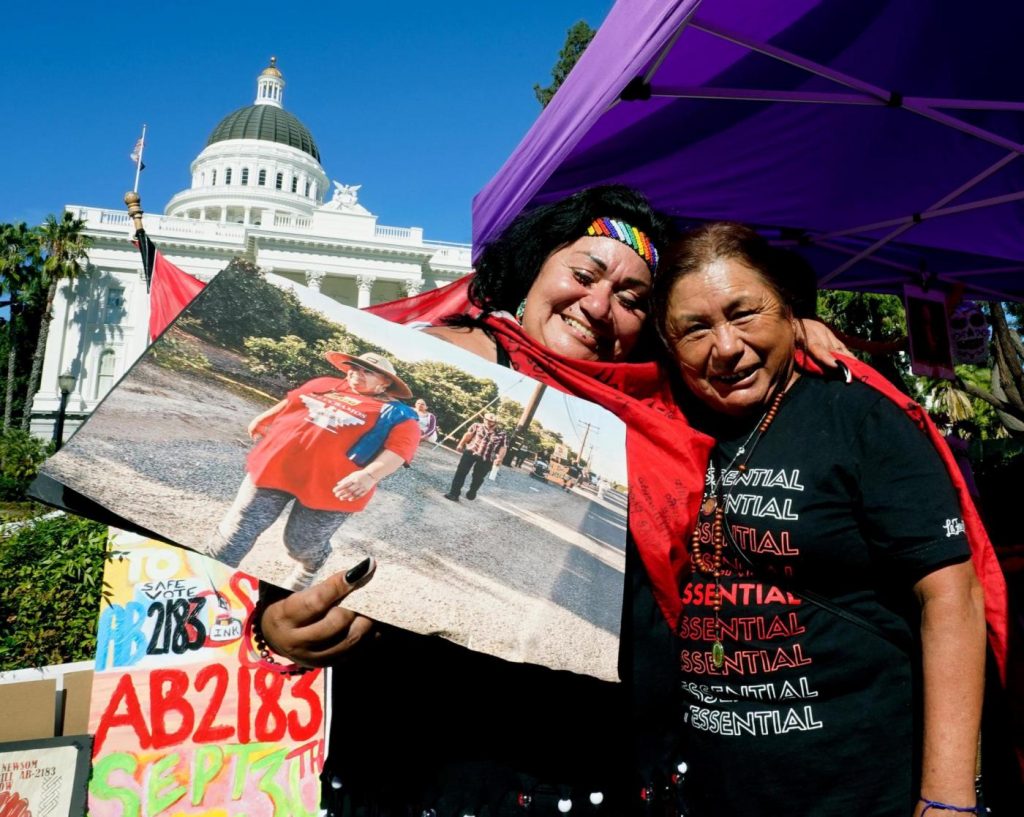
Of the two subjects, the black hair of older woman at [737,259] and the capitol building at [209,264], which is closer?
the black hair of older woman at [737,259]

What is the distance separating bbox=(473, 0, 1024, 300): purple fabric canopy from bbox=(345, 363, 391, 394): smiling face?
1.36 metres

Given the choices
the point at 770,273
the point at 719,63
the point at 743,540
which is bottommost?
the point at 743,540

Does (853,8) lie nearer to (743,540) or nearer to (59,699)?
(743,540)

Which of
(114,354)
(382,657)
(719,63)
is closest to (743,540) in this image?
(382,657)

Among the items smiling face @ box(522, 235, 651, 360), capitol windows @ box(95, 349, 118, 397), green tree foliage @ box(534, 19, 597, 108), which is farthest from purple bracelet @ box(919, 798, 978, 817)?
capitol windows @ box(95, 349, 118, 397)

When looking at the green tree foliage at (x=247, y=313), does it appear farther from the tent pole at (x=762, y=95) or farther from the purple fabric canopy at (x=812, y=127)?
the tent pole at (x=762, y=95)

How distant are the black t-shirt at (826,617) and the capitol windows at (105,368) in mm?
50974

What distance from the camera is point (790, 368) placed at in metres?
1.63

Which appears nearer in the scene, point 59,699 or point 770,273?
point 770,273

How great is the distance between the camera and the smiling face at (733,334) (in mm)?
1535

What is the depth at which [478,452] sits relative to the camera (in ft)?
4.53

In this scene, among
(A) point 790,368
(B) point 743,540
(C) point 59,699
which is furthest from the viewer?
(C) point 59,699

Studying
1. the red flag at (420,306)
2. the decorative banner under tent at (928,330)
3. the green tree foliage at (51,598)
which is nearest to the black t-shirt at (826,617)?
the red flag at (420,306)

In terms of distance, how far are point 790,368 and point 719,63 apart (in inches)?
74.6
